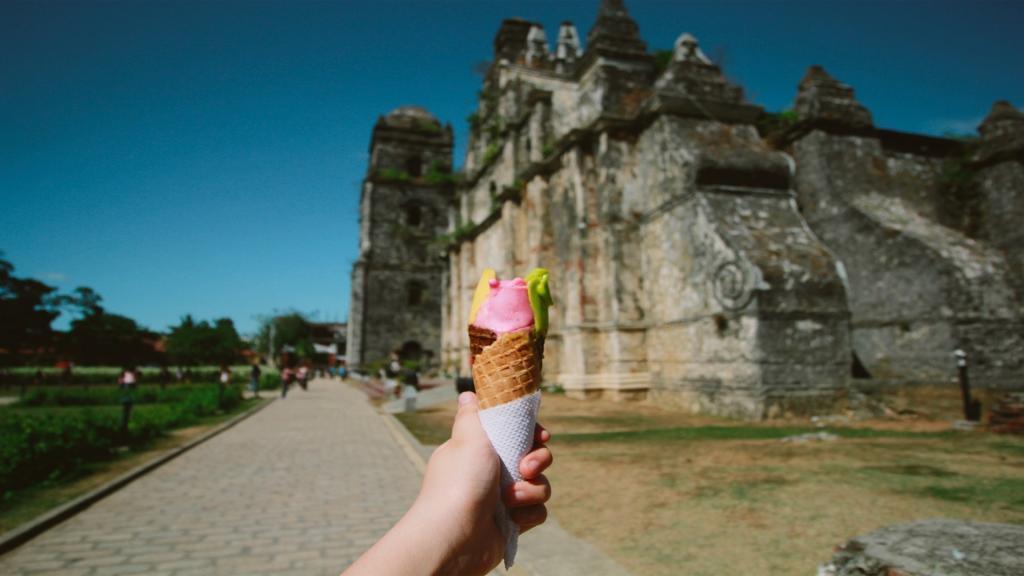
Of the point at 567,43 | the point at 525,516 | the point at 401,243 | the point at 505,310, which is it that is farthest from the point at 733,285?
the point at 401,243

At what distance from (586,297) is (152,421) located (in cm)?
958

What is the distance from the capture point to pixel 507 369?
4.16 ft

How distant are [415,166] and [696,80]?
2361 cm

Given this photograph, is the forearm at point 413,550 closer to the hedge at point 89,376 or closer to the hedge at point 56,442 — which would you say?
the hedge at point 56,442

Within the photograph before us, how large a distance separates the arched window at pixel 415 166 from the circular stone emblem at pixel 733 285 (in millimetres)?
26593

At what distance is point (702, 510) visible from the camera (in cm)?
424

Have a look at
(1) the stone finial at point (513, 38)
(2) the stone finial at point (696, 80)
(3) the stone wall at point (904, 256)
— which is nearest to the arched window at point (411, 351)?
(1) the stone finial at point (513, 38)

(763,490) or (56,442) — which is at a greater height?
(56,442)

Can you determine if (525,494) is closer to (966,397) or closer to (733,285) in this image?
(733,285)

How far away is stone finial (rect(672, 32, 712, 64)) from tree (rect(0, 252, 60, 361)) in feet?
109

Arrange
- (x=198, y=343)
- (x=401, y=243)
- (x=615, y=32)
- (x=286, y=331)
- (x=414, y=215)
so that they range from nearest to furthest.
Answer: (x=615, y=32) < (x=401, y=243) < (x=414, y=215) < (x=198, y=343) < (x=286, y=331)

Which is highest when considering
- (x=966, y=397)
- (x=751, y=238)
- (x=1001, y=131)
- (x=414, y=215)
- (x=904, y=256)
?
(x=414, y=215)

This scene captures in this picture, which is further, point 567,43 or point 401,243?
point 401,243

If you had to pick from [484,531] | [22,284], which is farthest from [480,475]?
[22,284]
